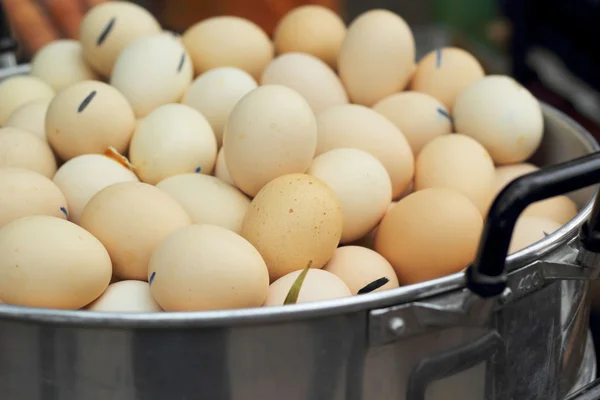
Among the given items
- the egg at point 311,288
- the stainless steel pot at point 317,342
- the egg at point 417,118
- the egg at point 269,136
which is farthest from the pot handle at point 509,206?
the egg at point 417,118

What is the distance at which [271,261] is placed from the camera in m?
0.58

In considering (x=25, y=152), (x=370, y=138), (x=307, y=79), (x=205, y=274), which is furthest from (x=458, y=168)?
(x=25, y=152)

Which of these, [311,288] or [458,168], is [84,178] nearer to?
[311,288]

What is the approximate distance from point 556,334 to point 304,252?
0.70 ft

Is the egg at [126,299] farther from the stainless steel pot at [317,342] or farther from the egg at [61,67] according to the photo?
the egg at [61,67]

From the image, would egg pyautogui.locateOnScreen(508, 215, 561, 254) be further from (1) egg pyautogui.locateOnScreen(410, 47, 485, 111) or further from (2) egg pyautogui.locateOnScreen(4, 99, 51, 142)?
(2) egg pyautogui.locateOnScreen(4, 99, 51, 142)

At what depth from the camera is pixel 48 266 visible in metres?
0.50

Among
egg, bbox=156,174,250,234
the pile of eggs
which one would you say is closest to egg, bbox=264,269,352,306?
the pile of eggs

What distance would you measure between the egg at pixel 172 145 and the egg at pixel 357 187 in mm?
123

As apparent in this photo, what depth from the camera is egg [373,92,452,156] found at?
30.9 inches

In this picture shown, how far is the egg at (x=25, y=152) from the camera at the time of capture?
68 centimetres

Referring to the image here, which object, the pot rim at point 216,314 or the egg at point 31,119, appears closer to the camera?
the pot rim at point 216,314

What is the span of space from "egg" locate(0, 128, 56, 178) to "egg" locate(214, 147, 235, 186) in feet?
0.57

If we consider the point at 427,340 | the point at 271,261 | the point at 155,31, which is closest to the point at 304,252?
the point at 271,261
